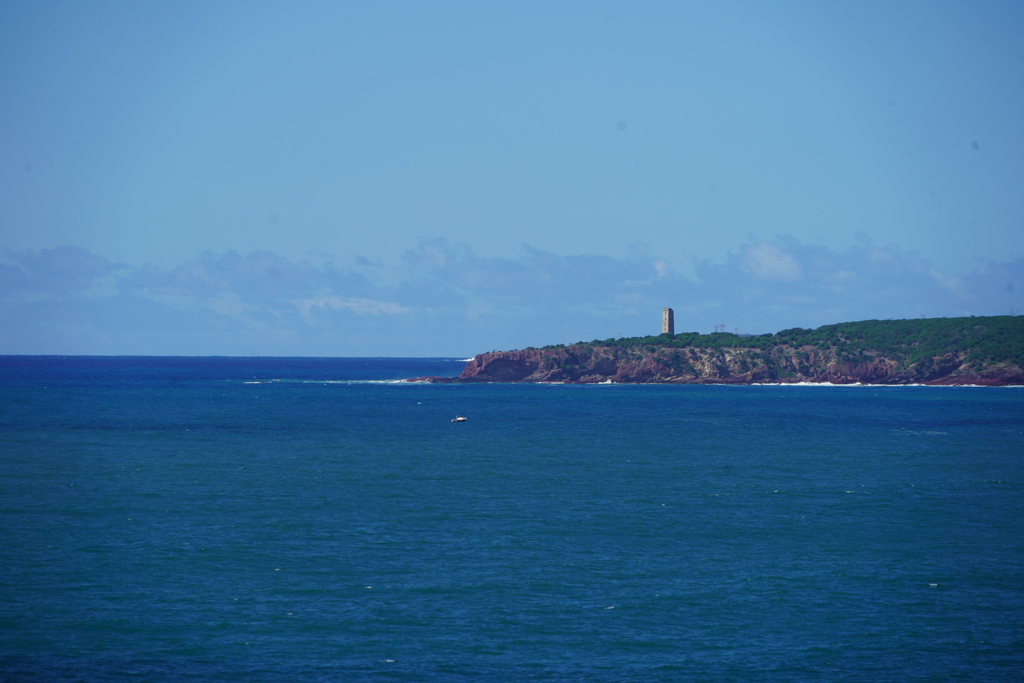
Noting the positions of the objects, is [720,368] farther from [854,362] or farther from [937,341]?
[937,341]

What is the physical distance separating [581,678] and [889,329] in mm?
198401

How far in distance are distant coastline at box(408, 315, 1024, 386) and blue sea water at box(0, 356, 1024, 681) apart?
118 m

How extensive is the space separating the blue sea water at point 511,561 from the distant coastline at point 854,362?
11774 cm

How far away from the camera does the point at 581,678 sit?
21.8m

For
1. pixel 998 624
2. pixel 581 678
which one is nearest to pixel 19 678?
pixel 581 678

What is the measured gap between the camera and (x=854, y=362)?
18675cm

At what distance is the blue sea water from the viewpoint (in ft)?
76.0

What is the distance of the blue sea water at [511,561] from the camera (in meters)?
23.2

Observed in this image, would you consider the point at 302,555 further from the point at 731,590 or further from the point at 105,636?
the point at 731,590

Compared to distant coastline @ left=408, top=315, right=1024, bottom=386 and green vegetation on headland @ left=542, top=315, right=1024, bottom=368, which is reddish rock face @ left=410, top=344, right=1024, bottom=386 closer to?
distant coastline @ left=408, top=315, right=1024, bottom=386

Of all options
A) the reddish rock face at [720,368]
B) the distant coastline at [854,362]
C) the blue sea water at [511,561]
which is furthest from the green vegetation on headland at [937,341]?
the blue sea water at [511,561]

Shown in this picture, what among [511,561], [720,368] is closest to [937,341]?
[720,368]

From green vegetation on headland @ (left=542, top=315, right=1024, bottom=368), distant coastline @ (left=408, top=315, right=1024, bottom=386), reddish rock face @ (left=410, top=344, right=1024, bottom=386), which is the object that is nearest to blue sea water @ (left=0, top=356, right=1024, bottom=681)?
distant coastline @ (left=408, top=315, right=1024, bottom=386)

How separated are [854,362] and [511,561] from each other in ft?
573
